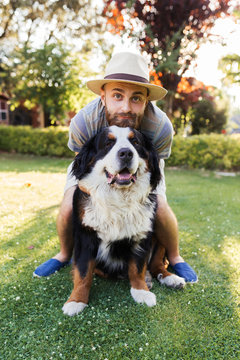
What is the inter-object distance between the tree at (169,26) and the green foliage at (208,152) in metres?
2.93

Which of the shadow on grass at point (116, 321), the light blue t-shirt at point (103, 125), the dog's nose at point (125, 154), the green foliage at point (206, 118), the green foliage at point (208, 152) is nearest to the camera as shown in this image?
the shadow on grass at point (116, 321)

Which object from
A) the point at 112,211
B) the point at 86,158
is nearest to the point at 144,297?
the point at 112,211

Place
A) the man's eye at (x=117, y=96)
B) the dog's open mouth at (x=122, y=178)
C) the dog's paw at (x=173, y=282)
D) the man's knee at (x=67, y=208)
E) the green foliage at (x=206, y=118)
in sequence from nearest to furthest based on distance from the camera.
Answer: the dog's open mouth at (x=122, y=178), the man's eye at (x=117, y=96), the dog's paw at (x=173, y=282), the man's knee at (x=67, y=208), the green foliage at (x=206, y=118)

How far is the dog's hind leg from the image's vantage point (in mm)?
2436

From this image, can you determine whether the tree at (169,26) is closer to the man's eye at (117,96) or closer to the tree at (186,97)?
the tree at (186,97)

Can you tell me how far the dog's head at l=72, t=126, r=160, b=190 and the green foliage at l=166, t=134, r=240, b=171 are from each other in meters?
8.16

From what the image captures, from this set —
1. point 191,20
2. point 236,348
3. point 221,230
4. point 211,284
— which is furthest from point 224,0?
point 236,348

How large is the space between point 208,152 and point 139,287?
8.53m

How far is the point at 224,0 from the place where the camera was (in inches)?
412

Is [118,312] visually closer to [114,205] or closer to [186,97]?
[114,205]

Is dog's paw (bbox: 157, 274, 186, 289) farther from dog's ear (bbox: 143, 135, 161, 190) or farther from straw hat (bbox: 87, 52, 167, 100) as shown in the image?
straw hat (bbox: 87, 52, 167, 100)

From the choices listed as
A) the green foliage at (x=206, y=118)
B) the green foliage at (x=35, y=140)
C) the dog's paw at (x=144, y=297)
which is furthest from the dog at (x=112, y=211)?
the green foliage at (x=206, y=118)

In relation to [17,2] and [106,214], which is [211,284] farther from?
[17,2]

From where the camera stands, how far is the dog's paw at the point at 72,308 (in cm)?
204
